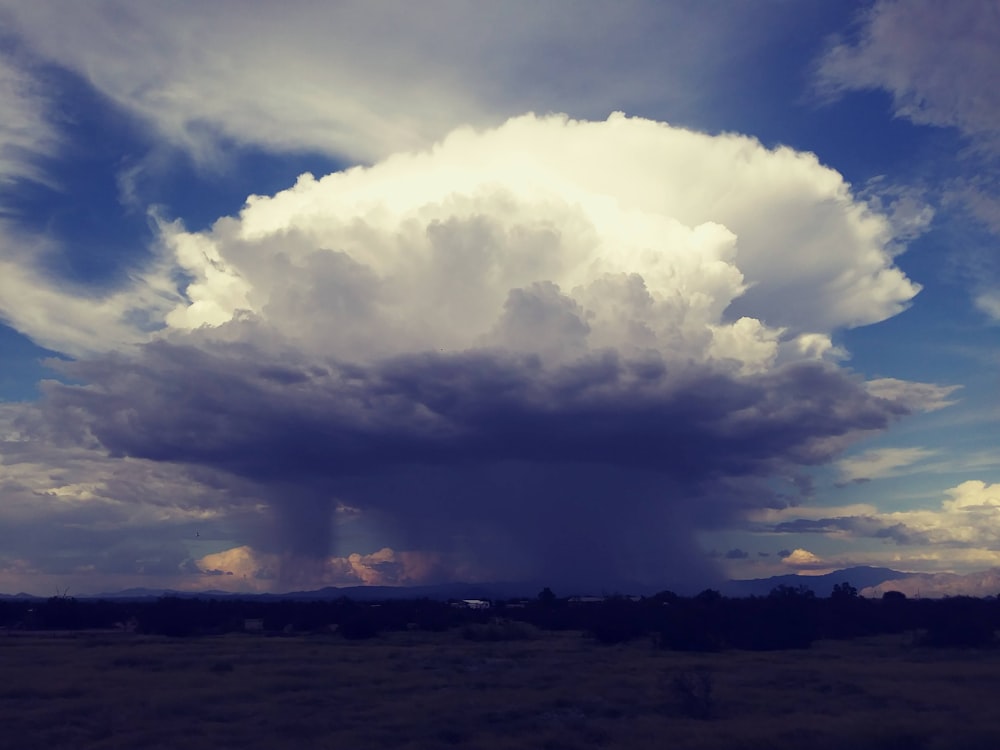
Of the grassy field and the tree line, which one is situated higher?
the tree line

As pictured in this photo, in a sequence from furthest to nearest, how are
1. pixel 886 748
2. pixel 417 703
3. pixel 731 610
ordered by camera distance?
1. pixel 731 610
2. pixel 417 703
3. pixel 886 748

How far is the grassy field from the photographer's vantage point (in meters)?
30.8

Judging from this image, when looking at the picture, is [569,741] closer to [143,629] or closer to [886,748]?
[886,748]

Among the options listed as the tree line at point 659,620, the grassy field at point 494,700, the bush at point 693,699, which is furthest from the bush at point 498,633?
the bush at point 693,699

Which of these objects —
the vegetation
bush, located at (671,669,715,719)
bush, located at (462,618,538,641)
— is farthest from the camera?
bush, located at (462,618,538,641)

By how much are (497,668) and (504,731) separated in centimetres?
1975

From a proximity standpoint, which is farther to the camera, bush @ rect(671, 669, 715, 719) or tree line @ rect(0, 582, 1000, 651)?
tree line @ rect(0, 582, 1000, 651)

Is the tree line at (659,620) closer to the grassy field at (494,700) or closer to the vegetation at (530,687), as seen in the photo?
the vegetation at (530,687)

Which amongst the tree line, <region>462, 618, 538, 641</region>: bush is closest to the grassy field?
the tree line

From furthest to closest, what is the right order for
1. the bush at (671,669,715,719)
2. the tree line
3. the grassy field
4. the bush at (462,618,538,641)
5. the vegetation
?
1. the bush at (462,618,538,641)
2. the tree line
3. the bush at (671,669,715,719)
4. the vegetation
5. the grassy field

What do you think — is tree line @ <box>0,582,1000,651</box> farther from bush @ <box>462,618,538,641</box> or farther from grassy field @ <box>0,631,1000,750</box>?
grassy field @ <box>0,631,1000,750</box>

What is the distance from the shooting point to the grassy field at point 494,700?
30.8m

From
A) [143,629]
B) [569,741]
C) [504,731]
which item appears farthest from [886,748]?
[143,629]

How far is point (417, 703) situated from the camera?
38.3 meters
